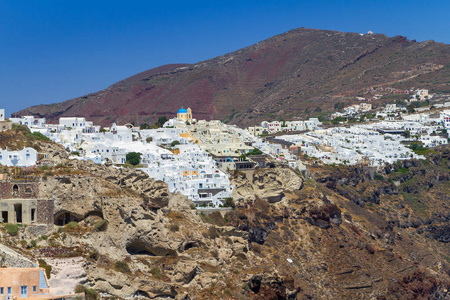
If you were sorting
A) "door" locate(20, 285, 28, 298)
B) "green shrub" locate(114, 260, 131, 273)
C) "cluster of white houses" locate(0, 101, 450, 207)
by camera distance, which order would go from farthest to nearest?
"cluster of white houses" locate(0, 101, 450, 207) < "green shrub" locate(114, 260, 131, 273) < "door" locate(20, 285, 28, 298)

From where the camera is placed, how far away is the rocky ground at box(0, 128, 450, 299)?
43.1 m

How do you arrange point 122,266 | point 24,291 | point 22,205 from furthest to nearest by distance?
point 122,266
point 22,205
point 24,291

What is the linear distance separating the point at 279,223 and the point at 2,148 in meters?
27.8

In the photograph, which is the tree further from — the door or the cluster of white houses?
the door

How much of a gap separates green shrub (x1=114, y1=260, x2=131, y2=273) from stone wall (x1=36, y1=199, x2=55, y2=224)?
4368 millimetres

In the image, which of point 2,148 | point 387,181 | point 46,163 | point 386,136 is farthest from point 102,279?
point 386,136

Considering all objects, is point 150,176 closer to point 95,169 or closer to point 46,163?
point 95,169

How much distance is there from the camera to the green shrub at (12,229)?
127 ft

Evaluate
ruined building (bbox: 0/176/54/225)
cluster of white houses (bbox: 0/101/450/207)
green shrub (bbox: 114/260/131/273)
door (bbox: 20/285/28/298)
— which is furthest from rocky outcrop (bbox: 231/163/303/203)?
door (bbox: 20/285/28/298)

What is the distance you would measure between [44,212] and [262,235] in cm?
3265

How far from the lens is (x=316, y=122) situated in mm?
145625

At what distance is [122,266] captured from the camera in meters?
43.2

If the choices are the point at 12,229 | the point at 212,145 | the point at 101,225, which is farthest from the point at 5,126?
the point at 12,229

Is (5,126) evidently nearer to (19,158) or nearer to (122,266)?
(19,158)
